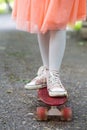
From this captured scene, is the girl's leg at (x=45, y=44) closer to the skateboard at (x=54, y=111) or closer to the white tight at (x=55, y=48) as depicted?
the white tight at (x=55, y=48)

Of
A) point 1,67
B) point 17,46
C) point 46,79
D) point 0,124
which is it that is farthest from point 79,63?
point 0,124

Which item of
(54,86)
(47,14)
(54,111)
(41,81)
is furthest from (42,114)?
(47,14)

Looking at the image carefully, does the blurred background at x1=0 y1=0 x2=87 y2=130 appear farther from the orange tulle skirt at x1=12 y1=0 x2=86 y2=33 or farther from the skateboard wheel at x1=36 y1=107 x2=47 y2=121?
the orange tulle skirt at x1=12 y1=0 x2=86 y2=33

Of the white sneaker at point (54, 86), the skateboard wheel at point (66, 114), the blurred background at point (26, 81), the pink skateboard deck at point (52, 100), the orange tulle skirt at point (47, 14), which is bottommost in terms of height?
the blurred background at point (26, 81)

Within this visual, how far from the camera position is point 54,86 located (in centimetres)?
281

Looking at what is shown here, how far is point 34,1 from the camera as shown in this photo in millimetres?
2814

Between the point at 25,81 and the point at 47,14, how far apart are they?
1.43 meters

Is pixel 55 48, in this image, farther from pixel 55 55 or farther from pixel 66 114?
pixel 66 114

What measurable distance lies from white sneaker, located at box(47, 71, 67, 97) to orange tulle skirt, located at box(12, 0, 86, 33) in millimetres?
336

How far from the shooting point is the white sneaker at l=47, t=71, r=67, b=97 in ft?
9.12

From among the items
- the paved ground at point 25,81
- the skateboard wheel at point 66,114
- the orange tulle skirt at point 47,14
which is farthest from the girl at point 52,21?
the paved ground at point 25,81

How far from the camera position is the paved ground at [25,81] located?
110 inches

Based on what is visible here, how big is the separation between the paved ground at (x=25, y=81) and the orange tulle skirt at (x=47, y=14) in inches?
26.5

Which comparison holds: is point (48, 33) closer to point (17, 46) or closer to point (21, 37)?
point (17, 46)
